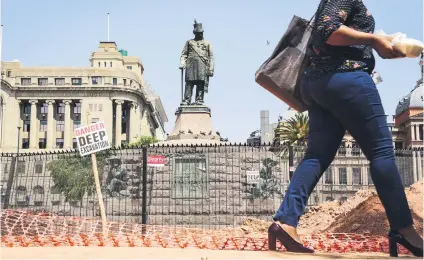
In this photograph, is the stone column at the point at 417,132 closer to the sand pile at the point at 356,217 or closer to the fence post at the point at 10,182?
the sand pile at the point at 356,217

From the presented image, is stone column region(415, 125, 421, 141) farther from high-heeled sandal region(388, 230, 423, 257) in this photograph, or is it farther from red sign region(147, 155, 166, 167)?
high-heeled sandal region(388, 230, 423, 257)

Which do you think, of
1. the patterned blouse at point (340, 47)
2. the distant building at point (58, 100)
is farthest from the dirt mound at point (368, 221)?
the distant building at point (58, 100)

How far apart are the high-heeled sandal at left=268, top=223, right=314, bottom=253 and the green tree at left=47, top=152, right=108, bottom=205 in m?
13.4

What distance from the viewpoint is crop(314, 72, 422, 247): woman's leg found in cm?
444

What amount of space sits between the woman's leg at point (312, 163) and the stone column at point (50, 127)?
83.8 meters

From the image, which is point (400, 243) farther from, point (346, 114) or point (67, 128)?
point (67, 128)

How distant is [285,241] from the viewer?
181 inches

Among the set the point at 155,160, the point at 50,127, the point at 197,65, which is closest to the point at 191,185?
the point at 155,160

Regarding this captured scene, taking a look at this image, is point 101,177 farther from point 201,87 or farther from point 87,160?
point 201,87

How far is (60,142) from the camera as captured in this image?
3447 inches

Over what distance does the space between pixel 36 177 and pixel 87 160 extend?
187 cm

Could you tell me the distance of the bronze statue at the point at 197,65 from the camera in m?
17.4

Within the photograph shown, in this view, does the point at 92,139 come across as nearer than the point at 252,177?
Yes

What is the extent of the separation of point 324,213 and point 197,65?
6254mm
